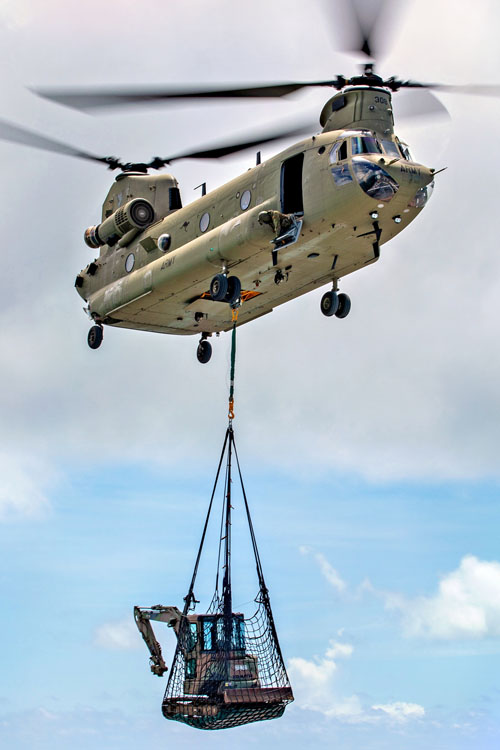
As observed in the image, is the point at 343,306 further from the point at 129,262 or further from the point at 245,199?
the point at 129,262

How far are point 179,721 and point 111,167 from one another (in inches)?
730

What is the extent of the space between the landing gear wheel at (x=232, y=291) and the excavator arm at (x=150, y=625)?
23.7 feet

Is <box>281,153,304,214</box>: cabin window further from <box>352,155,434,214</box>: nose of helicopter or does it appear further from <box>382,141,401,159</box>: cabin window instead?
<box>382,141,401,159</box>: cabin window

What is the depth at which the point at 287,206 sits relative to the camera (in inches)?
980

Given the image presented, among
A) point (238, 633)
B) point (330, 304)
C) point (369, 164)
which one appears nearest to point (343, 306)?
point (330, 304)

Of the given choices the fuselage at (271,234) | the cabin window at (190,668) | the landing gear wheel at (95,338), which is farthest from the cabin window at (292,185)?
the cabin window at (190,668)

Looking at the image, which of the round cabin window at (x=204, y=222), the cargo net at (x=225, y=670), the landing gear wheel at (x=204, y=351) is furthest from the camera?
the landing gear wheel at (x=204, y=351)

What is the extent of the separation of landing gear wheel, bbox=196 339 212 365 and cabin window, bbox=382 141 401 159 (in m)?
9.44

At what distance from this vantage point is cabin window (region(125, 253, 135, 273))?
1177 inches

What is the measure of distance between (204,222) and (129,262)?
3342 millimetres

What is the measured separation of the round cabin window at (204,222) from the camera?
27.5 metres

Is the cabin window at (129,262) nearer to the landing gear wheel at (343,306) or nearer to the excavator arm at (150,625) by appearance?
the landing gear wheel at (343,306)

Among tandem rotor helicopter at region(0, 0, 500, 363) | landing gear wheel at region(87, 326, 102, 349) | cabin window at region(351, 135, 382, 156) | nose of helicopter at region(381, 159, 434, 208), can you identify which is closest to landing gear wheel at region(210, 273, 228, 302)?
tandem rotor helicopter at region(0, 0, 500, 363)

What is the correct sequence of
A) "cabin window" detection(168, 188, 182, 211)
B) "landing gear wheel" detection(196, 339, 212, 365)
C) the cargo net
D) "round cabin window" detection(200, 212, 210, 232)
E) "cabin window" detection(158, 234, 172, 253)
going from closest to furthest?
1. the cargo net
2. "round cabin window" detection(200, 212, 210, 232)
3. "cabin window" detection(158, 234, 172, 253)
4. "cabin window" detection(168, 188, 182, 211)
5. "landing gear wheel" detection(196, 339, 212, 365)
